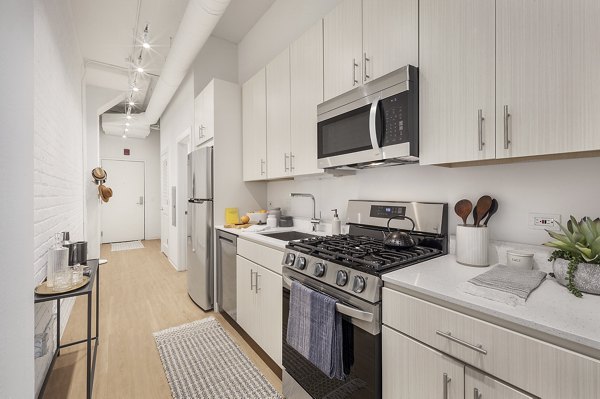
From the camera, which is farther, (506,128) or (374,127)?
(374,127)

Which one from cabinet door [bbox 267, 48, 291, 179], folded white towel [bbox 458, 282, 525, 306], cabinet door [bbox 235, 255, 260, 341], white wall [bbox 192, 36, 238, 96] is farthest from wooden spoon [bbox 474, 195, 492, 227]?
white wall [bbox 192, 36, 238, 96]

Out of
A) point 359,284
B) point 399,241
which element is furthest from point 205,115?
point 359,284

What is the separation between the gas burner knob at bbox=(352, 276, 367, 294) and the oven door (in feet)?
0.15

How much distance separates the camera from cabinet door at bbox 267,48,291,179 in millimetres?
2316

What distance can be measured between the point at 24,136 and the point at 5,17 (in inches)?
18.3

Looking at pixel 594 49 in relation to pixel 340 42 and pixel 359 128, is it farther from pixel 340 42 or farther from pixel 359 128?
pixel 340 42

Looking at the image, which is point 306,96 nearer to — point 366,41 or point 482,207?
point 366,41

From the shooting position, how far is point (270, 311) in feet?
6.36

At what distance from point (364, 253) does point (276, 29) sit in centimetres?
271

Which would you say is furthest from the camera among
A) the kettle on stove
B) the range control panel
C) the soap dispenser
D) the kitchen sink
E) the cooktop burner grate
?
the kitchen sink

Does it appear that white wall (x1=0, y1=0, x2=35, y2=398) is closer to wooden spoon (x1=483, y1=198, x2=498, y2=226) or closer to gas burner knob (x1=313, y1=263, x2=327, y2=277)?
gas burner knob (x1=313, y1=263, x2=327, y2=277)

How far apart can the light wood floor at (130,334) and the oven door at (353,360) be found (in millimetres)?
486

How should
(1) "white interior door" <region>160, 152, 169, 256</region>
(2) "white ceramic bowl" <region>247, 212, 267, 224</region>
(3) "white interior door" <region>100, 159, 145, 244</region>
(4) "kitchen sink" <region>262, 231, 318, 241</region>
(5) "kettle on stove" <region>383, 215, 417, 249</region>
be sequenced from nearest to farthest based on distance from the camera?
(5) "kettle on stove" <region>383, 215, 417, 249</region>
(4) "kitchen sink" <region>262, 231, 318, 241</region>
(2) "white ceramic bowl" <region>247, 212, 267, 224</region>
(1) "white interior door" <region>160, 152, 169, 256</region>
(3) "white interior door" <region>100, 159, 145, 244</region>

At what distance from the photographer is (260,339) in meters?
2.07
